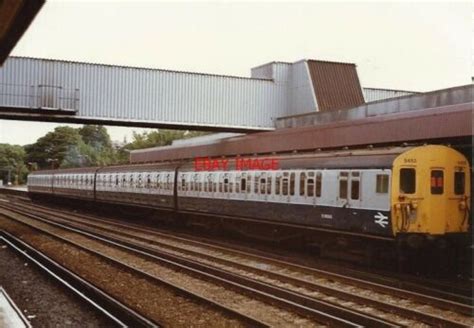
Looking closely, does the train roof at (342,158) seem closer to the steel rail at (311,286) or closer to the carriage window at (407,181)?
the carriage window at (407,181)

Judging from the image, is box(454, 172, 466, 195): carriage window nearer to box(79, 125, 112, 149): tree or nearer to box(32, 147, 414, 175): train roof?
box(32, 147, 414, 175): train roof

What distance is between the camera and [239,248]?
819 inches

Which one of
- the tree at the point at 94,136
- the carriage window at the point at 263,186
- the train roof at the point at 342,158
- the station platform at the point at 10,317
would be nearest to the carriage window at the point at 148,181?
the train roof at the point at 342,158

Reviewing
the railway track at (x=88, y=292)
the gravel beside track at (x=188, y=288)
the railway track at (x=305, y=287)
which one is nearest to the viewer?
the railway track at (x=88, y=292)

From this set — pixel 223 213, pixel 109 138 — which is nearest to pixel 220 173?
pixel 223 213

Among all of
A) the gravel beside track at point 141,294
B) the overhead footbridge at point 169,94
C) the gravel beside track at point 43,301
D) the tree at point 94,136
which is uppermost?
the tree at point 94,136

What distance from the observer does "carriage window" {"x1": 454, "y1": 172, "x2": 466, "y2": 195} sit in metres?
15.2

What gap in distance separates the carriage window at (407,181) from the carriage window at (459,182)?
3.88 feet

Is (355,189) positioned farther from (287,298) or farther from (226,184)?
(226,184)

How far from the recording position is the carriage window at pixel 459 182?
15.2 m

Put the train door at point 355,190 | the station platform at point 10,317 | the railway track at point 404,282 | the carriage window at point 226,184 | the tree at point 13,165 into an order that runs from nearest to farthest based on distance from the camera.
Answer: the station platform at point 10,317
the railway track at point 404,282
the train door at point 355,190
the carriage window at point 226,184
the tree at point 13,165

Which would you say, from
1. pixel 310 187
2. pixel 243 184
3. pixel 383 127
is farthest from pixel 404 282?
pixel 243 184

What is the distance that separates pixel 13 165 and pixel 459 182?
396 ft

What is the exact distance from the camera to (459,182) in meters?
15.3
